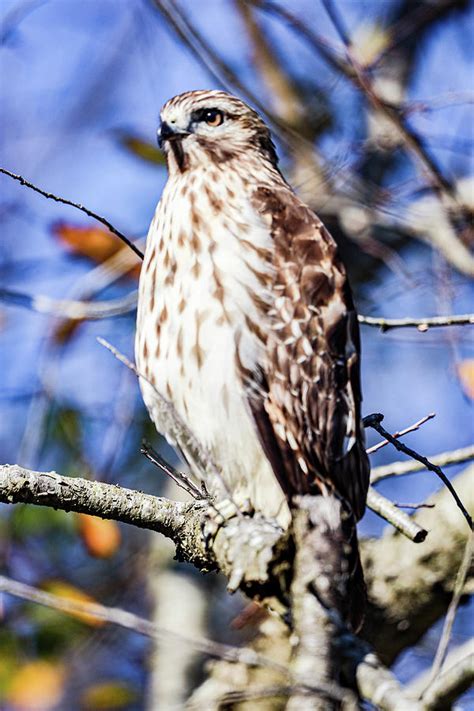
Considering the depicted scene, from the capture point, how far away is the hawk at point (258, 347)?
3438mm

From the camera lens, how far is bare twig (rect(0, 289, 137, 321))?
5238 mm

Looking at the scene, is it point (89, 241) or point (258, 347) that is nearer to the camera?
point (258, 347)

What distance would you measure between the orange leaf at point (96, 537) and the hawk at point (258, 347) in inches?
91.2

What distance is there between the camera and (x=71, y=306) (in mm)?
5434

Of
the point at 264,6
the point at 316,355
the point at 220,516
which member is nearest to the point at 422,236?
the point at 264,6

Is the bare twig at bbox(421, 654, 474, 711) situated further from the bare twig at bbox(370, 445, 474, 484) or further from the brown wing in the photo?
the bare twig at bbox(370, 445, 474, 484)

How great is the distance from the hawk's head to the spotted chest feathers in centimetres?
41

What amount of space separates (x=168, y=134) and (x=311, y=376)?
1.23 meters

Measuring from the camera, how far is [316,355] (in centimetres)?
355

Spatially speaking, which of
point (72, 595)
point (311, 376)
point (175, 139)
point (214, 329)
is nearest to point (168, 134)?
point (175, 139)

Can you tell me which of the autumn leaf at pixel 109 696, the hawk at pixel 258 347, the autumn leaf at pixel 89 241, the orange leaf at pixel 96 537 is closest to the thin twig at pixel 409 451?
the hawk at pixel 258 347

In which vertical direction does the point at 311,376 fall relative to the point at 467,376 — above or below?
below

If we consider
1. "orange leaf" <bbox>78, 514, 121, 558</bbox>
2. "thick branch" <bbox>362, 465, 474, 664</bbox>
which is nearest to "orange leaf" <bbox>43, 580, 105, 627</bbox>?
"orange leaf" <bbox>78, 514, 121, 558</bbox>

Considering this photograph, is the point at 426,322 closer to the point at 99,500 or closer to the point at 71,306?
the point at 99,500
